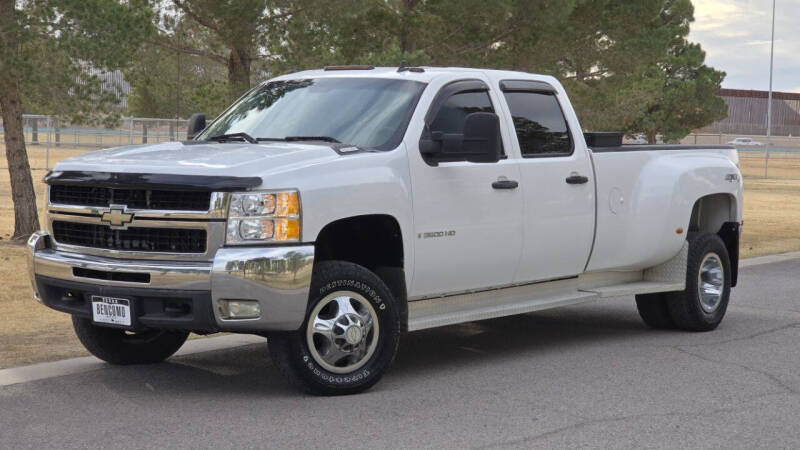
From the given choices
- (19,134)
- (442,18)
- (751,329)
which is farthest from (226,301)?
(442,18)

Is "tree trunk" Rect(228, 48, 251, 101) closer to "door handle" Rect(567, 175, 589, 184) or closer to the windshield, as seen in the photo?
the windshield

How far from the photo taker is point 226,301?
664 cm

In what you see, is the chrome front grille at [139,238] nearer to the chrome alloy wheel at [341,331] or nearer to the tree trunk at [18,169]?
the chrome alloy wheel at [341,331]

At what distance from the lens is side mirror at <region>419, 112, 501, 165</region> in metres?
7.64

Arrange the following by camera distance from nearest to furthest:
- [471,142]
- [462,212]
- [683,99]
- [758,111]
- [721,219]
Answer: [471,142]
[462,212]
[721,219]
[683,99]
[758,111]

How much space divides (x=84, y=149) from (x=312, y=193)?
147ft

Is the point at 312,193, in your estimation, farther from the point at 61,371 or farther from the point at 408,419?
the point at 61,371

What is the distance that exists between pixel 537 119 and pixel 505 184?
0.89 meters

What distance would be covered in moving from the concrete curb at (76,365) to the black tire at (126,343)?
0.40 ft

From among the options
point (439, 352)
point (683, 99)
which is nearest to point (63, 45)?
point (439, 352)

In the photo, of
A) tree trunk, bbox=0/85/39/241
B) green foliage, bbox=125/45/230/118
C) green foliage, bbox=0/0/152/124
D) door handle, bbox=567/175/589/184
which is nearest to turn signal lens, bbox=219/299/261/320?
door handle, bbox=567/175/589/184

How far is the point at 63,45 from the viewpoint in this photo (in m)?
15.5

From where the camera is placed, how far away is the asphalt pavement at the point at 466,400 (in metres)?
6.19

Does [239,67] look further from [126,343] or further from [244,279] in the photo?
[244,279]
